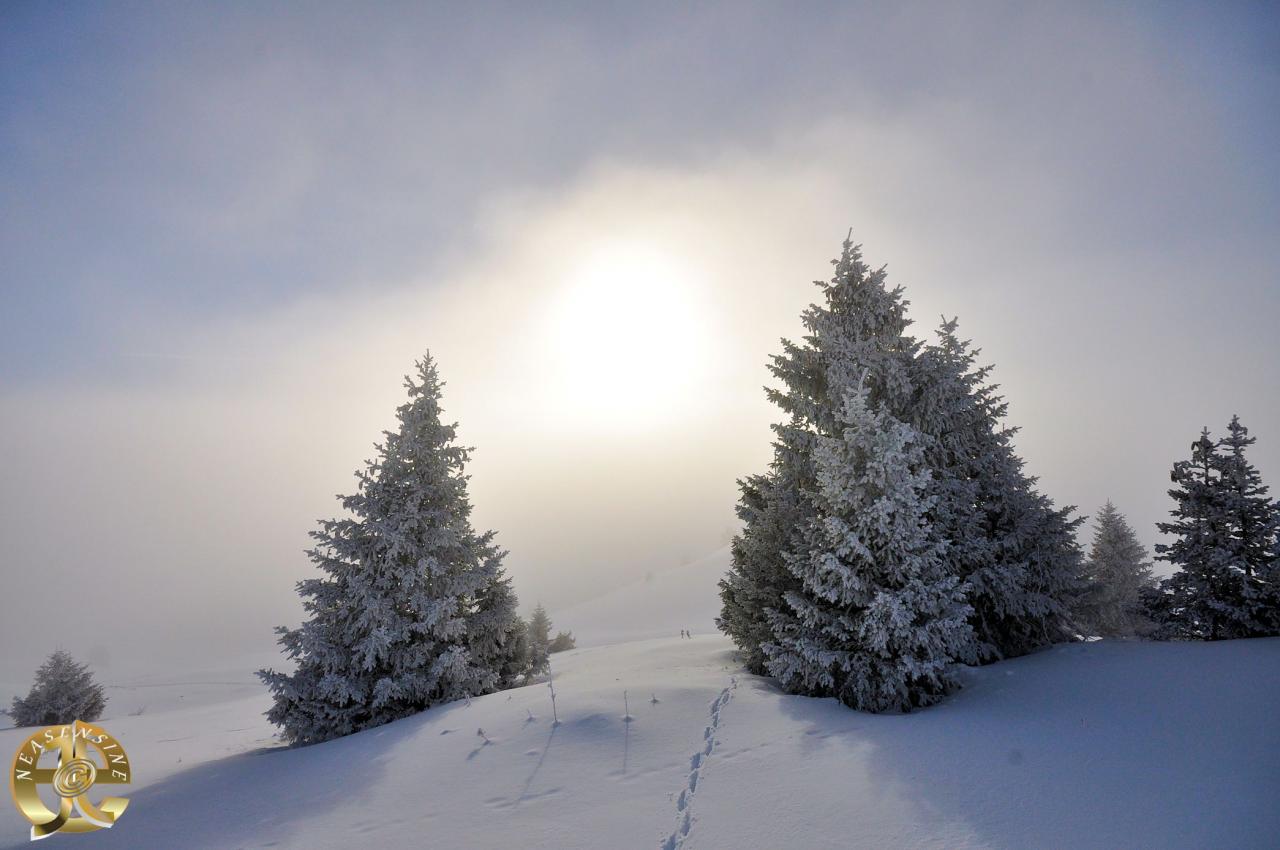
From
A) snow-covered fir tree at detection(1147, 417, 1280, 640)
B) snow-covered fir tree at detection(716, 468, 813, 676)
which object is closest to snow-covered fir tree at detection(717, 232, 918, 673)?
snow-covered fir tree at detection(716, 468, 813, 676)

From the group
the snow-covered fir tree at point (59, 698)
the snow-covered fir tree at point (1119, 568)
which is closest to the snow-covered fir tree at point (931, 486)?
the snow-covered fir tree at point (1119, 568)

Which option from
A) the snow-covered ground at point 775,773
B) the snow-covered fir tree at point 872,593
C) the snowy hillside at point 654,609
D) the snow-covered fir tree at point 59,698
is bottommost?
the snowy hillside at point 654,609

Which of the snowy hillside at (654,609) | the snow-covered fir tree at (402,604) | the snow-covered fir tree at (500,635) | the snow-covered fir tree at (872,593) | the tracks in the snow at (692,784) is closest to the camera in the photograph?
the tracks in the snow at (692,784)

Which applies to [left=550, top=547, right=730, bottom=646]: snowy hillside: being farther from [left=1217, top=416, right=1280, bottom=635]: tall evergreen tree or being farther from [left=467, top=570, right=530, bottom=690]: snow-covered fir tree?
[left=1217, top=416, right=1280, bottom=635]: tall evergreen tree

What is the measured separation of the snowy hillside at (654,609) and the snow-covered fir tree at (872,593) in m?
45.4

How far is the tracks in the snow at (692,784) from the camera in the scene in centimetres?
649

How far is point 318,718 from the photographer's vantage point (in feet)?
42.8

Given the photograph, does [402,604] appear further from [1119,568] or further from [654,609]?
[654,609]

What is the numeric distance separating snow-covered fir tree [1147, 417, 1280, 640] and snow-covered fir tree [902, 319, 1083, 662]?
2582mm

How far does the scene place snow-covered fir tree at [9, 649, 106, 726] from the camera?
2338 cm

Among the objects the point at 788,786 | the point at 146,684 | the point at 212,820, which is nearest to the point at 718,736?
the point at 788,786

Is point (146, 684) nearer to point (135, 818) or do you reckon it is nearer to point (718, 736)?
point (135, 818)

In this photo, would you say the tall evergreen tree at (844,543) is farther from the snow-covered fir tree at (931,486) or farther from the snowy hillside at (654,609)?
the snowy hillside at (654,609)

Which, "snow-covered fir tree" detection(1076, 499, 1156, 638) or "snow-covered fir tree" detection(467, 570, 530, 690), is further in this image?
"snow-covered fir tree" detection(1076, 499, 1156, 638)
